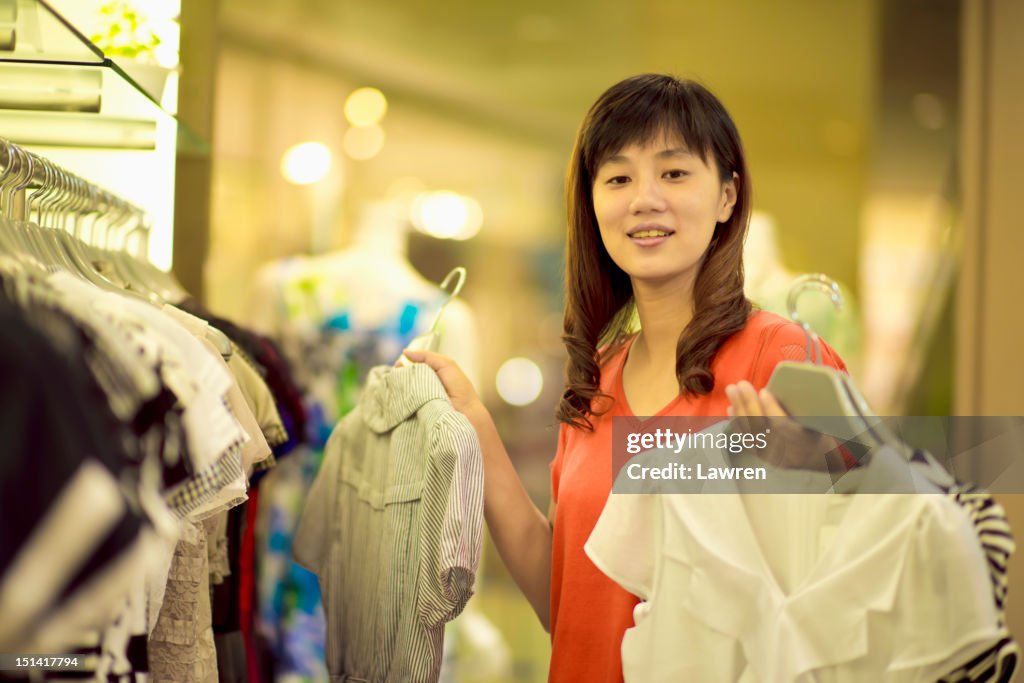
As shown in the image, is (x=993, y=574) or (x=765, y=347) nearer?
(x=993, y=574)

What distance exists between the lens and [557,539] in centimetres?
194

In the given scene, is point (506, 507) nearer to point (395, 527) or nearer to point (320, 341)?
point (395, 527)

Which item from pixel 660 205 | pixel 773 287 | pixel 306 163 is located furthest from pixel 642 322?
pixel 306 163

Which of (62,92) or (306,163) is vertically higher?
(306,163)

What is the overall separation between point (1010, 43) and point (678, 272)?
2.36 m

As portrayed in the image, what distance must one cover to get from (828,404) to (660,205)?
0.54 metres

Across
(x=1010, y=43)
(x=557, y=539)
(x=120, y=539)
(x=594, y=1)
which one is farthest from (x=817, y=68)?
(x=120, y=539)

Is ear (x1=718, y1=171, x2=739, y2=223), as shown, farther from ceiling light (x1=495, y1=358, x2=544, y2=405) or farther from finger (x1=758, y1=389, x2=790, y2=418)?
ceiling light (x1=495, y1=358, x2=544, y2=405)

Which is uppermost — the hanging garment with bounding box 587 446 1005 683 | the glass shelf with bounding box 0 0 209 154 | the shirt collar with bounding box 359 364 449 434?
the glass shelf with bounding box 0 0 209 154

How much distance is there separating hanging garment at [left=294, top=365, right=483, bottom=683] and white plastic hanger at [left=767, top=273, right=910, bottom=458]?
0.63 meters

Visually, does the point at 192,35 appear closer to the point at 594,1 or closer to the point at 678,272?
the point at 678,272

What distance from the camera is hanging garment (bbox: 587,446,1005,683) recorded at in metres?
1.22

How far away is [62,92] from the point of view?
1.89m

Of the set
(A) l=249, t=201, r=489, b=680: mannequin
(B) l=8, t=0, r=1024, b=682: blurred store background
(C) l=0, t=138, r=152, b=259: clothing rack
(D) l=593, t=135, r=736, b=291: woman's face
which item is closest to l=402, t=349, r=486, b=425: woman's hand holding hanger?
(D) l=593, t=135, r=736, b=291: woman's face
